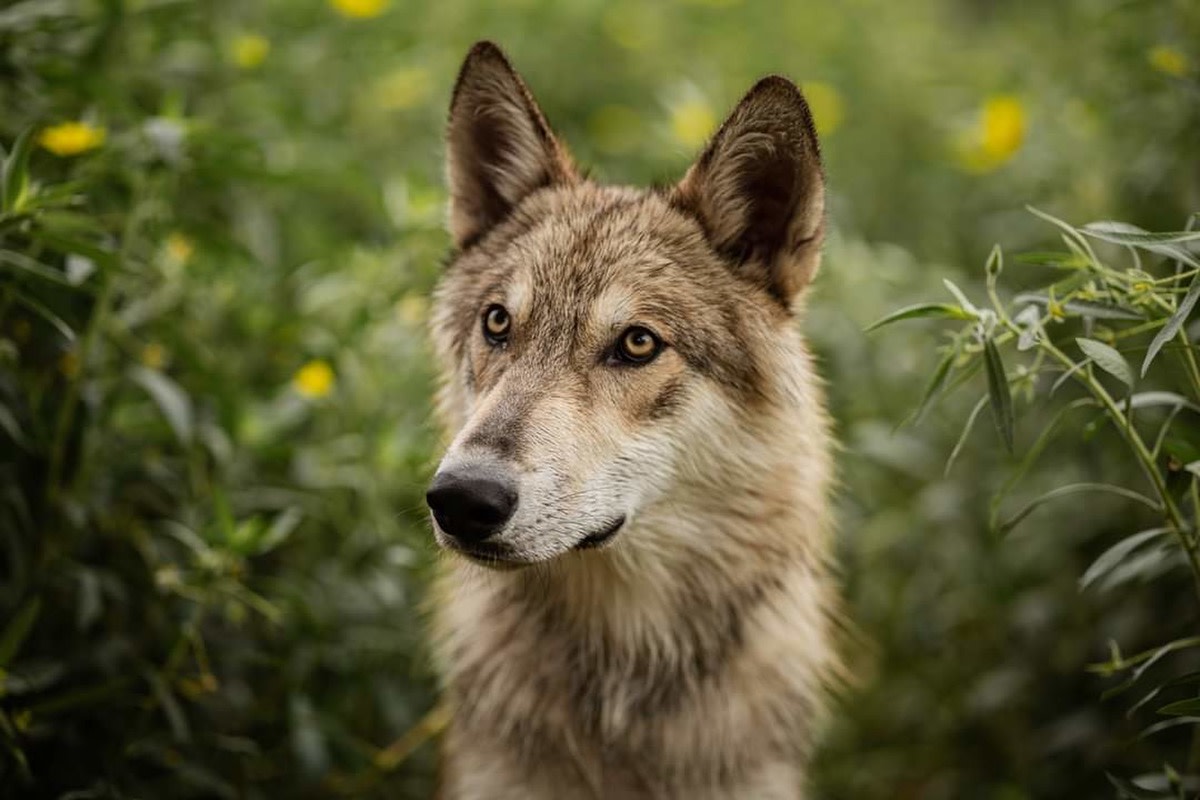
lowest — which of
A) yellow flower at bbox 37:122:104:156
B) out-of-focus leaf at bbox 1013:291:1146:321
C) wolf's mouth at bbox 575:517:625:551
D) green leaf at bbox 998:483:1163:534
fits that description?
green leaf at bbox 998:483:1163:534

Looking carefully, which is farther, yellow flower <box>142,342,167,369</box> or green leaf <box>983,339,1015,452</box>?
yellow flower <box>142,342,167,369</box>

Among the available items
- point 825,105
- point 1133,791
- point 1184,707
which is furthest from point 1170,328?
point 825,105

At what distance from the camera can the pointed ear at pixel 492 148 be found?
324 centimetres

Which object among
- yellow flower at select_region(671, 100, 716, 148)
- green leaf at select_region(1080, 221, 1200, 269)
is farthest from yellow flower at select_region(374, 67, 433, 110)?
green leaf at select_region(1080, 221, 1200, 269)

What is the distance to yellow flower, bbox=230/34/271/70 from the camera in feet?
14.2

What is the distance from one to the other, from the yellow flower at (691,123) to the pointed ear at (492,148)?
1.53 metres

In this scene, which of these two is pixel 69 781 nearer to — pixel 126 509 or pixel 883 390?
pixel 126 509

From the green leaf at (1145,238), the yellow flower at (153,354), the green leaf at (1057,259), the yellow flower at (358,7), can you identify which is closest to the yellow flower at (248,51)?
the yellow flower at (358,7)

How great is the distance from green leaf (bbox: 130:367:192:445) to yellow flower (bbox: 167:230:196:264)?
0.69 metres

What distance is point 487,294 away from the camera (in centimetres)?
313

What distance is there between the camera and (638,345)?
2.91 meters

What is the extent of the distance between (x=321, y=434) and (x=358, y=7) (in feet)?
6.38

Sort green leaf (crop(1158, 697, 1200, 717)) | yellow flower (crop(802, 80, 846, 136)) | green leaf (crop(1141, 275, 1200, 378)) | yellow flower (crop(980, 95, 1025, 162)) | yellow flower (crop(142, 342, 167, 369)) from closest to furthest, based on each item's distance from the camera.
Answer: green leaf (crop(1141, 275, 1200, 378)) < green leaf (crop(1158, 697, 1200, 717)) < yellow flower (crop(142, 342, 167, 369)) < yellow flower (crop(980, 95, 1025, 162)) < yellow flower (crop(802, 80, 846, 136))

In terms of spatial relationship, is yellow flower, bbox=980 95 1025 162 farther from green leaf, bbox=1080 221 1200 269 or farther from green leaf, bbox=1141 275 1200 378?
green leaf, bbox=1141 275 1200 378
